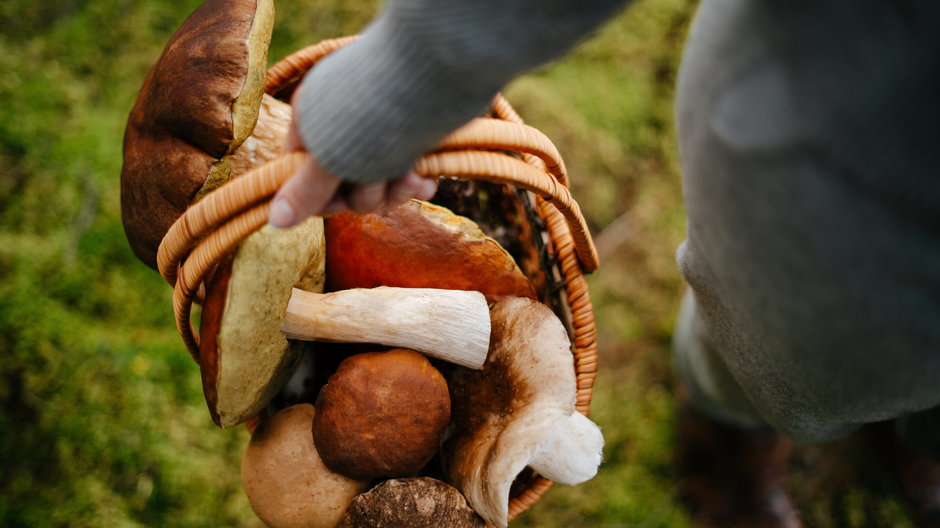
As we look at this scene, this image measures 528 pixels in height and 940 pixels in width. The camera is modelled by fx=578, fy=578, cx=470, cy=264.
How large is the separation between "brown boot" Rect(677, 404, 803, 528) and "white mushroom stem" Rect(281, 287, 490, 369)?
3.37ft

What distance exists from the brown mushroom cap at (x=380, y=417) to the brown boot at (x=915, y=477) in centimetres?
151

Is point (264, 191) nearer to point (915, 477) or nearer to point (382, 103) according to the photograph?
point (382, 103)

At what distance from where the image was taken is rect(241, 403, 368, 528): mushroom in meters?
1.06

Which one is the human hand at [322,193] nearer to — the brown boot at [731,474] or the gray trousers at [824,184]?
the gray trousers at [824,184]

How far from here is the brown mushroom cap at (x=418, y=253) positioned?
3.63 ft

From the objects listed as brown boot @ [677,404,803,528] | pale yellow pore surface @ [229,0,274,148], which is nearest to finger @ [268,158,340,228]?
pale yellow pore surface @ [229,0,274,148]

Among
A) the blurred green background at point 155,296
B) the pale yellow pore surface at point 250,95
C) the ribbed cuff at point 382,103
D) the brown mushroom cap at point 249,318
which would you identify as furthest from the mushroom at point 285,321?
the blurred green background at point 155,296

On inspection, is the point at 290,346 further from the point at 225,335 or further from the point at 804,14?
the point at 804,14

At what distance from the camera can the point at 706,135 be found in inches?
28.0

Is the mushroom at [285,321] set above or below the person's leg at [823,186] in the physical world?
below

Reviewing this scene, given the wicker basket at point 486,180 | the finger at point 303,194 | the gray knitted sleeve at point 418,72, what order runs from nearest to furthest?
the gray knitted sleeve at point 418,72
the finger at point 303,194
the wicker basket at point 486,180

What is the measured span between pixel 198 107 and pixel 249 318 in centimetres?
37

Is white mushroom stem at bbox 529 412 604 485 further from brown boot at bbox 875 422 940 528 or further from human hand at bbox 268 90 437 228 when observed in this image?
brown boot at bbox 875 422 940 528

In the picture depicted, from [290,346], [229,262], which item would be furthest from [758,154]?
[290,346]
